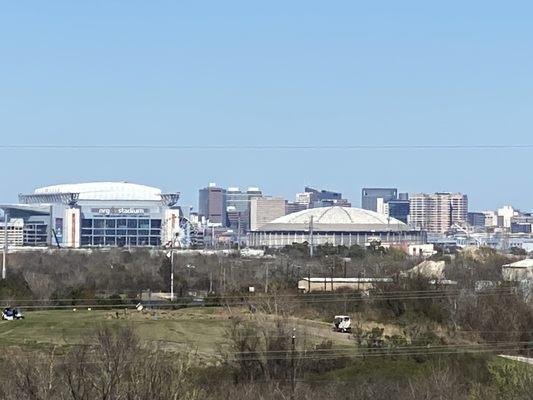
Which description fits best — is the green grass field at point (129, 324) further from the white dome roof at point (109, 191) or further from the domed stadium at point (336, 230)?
the white dome roof at point (109, 191)

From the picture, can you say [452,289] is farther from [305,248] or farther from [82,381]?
[305,248]

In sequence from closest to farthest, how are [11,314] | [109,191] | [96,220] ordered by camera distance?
1. [11,314]
2. [96,220]
3. [109,191]

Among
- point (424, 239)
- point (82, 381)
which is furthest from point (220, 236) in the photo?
point (82, 381)

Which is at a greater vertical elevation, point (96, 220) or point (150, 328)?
point (96, 220)

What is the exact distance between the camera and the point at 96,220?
150875 millimetres

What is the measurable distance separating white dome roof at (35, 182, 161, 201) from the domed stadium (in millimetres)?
18580

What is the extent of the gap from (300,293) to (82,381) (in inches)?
1034

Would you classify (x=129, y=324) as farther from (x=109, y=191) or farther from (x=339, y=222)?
(x=109, y=191)

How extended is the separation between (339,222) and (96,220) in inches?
1133

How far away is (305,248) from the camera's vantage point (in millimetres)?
103500

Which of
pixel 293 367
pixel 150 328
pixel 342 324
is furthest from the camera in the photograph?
pixel 342 324

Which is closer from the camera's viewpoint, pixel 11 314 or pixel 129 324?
pixel 129 324

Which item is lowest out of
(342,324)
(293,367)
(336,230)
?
(293,367)

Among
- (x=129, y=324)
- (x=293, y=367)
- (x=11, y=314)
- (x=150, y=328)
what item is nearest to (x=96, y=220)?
(x=11, y=314)
